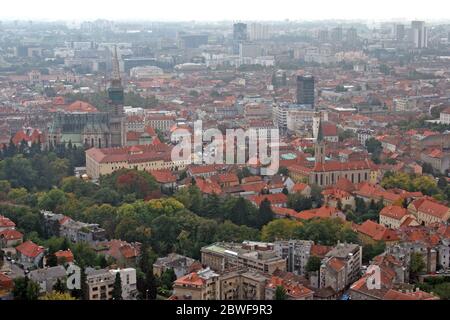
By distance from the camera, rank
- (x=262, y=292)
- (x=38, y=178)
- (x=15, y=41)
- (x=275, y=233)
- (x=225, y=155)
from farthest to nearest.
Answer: (x=15, y=41)
(x=225, y=155)
(x=38, y=178)
(x=275, y=233)
(x=262, y=292)

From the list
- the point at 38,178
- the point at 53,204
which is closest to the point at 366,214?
the point at 53,204

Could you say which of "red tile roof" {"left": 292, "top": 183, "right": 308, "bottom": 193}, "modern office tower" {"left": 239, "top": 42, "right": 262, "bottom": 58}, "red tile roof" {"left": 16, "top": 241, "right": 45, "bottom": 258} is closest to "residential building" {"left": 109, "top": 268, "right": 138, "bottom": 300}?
"red tile roof" {"left": 16, "top": 241, "right": 45, "bottom": 258}

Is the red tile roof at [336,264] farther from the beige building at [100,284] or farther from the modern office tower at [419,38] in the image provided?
the modern office tower at [419,38]

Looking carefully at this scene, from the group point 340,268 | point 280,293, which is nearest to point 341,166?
point 340,268

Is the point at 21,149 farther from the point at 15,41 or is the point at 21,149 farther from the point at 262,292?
the point at 15,41

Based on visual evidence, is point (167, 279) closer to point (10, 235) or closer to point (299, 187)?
point (10, 235)

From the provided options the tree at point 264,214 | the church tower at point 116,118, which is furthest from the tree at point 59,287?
the church tower at point 116,118

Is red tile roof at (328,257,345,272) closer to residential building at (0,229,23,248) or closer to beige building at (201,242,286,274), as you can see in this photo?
beige building at (201,242,286,274)

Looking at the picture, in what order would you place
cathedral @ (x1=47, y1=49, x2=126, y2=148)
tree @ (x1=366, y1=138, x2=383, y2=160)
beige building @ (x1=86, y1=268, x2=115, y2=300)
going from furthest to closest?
1. cathedral @ (x1=47, y1=49, x2=126, y2=148)
2. tree @ (x1=366, y1=138, x2=383, y2=160)
3. beige building @ (x1=86, y1=268, x2=115, y2=300)
